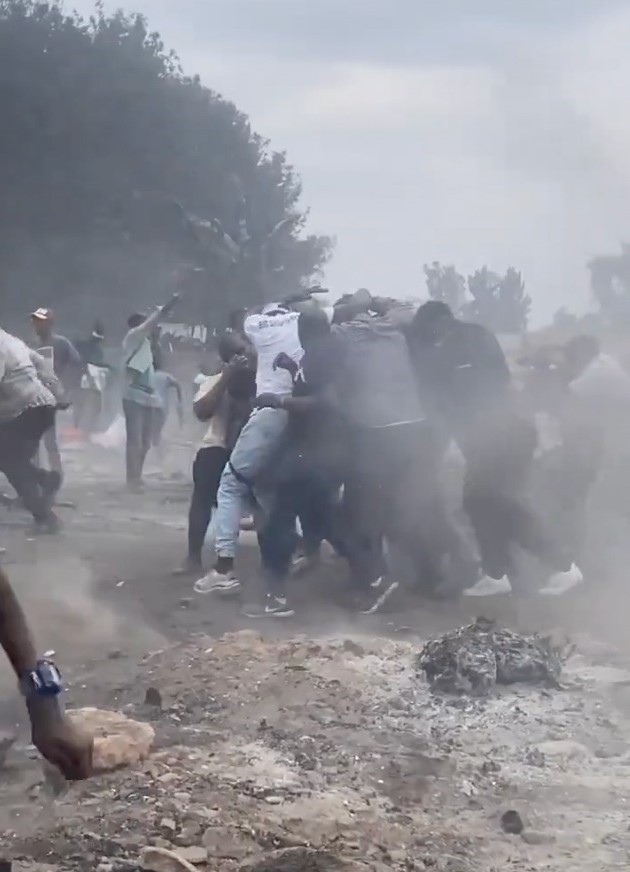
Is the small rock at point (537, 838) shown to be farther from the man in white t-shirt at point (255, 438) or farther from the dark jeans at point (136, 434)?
the dark jeans at point (136, 434)

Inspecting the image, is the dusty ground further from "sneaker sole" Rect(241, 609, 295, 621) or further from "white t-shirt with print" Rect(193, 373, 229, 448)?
"white t-shirt with print" Rect(193, 373, 229, 448)

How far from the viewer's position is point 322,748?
4.70 metres

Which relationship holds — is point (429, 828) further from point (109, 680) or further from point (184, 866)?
point (109, 680)

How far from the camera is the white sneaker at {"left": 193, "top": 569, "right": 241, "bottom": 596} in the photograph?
7.53 metres

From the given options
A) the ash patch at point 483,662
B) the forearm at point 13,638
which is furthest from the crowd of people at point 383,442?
the forearm at point 13,638

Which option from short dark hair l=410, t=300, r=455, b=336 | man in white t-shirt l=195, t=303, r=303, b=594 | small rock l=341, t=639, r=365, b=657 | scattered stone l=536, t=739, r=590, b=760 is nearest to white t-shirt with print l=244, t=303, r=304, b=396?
man in white t-shirt l=195, t=303, r=303, b=594

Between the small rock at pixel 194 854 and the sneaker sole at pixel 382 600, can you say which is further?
the sneaker sole at pixel 382 600

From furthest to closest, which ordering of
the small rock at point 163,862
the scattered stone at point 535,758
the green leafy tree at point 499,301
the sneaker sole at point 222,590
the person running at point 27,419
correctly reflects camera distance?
1. the green leafy tree at point 499,301
2. the person running at point 27,419
3. the sneaker sole at point 222,590
4. the scattered stone at point 535,758
5. the small rock at point 163,862

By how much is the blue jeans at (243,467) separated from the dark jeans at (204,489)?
0.38m

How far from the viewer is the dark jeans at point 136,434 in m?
11.9

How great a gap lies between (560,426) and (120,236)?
807 inches

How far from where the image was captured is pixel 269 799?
4148mm

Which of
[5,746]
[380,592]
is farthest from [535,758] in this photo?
[380,592]

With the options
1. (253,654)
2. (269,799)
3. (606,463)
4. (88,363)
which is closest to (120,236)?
(88,363)
